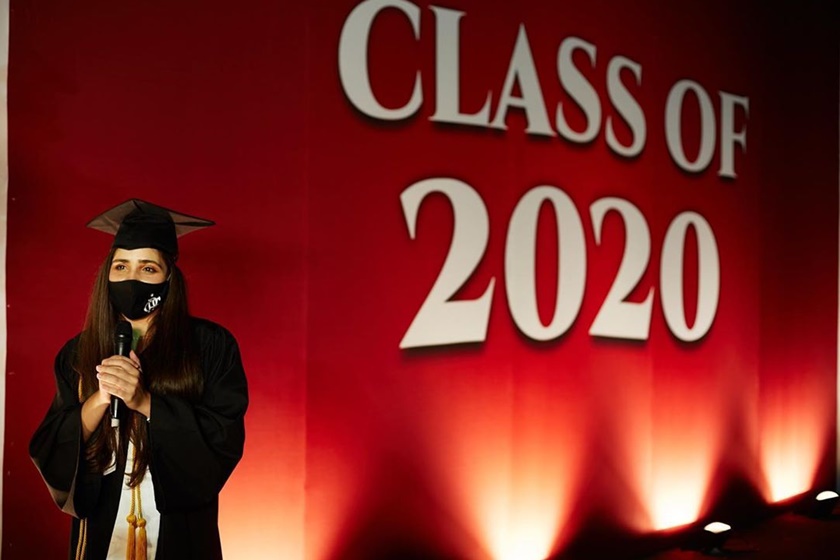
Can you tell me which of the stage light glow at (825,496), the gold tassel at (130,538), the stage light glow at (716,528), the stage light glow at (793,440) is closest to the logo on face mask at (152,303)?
the gold tassel at (130,538)

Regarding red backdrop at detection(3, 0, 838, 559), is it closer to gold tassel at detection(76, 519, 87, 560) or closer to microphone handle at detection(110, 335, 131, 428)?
gold tassel at detection(76, 519, 87, 560)

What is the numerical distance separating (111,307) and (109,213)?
9.1 inches

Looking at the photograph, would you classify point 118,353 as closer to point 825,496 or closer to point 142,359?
point 142,359

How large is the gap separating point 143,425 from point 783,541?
12.4 feet

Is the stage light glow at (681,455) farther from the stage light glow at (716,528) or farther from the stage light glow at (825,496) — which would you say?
the stage light glow at (825,496)

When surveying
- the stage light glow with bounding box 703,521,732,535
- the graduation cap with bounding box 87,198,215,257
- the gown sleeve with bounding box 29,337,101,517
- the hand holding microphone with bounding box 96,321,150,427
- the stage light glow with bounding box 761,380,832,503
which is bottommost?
the stage light glow with bounding box 703,521,732,535

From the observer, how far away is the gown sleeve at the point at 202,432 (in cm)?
195

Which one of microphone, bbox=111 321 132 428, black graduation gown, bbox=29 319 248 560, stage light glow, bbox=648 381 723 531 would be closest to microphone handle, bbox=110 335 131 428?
microphone, bbox=111 321 132 428

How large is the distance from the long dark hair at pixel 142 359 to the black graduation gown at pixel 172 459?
4 centimetres

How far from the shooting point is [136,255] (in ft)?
6.64

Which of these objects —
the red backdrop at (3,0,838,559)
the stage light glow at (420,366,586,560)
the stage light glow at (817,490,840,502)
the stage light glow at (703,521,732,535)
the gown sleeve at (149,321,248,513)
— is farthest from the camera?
the stage light glow at (817,490,840,502)

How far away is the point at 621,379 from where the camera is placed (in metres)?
4.16

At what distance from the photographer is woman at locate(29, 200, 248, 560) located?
196 cm

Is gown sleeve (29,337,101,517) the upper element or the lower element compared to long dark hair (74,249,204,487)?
lower
